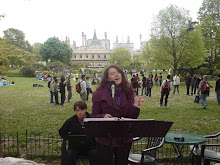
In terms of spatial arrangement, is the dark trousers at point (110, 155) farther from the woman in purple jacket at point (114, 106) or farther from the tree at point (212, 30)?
the tree at point (212, 30)

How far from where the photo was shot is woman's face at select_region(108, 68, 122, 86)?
10.0 ft

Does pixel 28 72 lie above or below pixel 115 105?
above

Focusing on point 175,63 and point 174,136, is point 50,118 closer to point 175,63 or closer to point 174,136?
point 174,136

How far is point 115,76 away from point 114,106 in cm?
47

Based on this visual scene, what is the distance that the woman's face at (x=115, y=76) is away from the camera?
3055 mm

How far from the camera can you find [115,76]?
306cm

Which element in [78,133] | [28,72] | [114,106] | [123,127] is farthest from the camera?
[28,72]

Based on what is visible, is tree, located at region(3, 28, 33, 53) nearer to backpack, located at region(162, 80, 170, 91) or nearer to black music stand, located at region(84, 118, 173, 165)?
backpack, located at region(162, 80, 170, 91)

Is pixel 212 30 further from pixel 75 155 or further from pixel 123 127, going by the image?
pixel 123 127

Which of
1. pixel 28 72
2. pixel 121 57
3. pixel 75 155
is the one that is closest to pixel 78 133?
Result: pixel 75 155

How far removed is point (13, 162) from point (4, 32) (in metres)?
63.0

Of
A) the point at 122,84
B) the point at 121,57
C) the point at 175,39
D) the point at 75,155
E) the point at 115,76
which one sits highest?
the point at 121,57

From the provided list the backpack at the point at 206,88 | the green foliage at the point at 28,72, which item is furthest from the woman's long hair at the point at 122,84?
the green foliage at the point at 28,72

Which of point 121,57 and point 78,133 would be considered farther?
point 121,57
